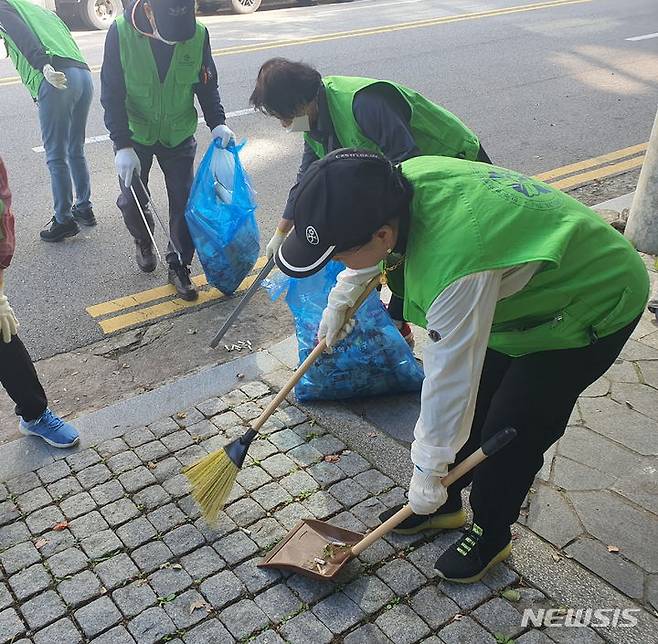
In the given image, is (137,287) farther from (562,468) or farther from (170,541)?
(562,468)

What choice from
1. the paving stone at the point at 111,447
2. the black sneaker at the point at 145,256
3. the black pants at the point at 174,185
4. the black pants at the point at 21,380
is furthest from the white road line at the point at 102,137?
the paving stone at the point at 111,447

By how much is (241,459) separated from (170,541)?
0.40m

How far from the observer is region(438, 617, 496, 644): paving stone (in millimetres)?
2486

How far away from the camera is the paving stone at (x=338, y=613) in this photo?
2557mm

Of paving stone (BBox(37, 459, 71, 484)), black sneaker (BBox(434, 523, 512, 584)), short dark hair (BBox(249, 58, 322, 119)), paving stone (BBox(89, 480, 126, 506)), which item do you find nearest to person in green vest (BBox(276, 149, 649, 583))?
black sneaker (BBox(434, 523, 512, 584))

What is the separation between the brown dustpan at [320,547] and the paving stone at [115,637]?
0.49 meters

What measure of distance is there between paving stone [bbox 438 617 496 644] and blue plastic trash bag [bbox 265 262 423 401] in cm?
132

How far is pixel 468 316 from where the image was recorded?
6.48 ft

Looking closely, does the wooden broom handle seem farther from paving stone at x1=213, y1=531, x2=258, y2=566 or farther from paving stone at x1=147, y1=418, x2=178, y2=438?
paving stone at x1=147, y1=418, x2=178, y2=438

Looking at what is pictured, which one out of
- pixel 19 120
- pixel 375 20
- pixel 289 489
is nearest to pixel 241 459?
pixel 289 489

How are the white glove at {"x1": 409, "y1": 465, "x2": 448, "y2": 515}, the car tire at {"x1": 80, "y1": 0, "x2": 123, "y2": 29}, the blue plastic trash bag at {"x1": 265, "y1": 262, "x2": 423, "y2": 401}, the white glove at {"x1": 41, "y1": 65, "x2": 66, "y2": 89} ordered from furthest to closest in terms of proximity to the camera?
the car tire at {"x1": 80, "y1": 0, "x2": 123, "y2": 29}
the white glove at {"x1": 41, "y1": 65, "x2": 66, "y2": 89}
the blue plastic trash bag at {"x1": 265, "y1": 262, "x2": 423, "y2": 401}
the white glove at {"x1": 409, "y1": 465, "x2": 448, "y2": 515}

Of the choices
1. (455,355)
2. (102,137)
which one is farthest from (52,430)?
(102,137)

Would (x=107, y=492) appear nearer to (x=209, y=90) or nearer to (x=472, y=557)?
(x=472, y=557)

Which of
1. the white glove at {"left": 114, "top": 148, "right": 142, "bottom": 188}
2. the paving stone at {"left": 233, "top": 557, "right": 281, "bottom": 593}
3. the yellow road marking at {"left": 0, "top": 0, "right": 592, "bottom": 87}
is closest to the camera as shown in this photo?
the paving stone at {"left": 233, "top": 557, "right": 281, "bottom": 593}
